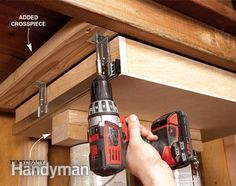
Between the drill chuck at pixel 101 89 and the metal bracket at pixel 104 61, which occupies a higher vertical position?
the metal bracket at pixel 104 61

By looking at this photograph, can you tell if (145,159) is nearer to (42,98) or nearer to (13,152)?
(42,98)

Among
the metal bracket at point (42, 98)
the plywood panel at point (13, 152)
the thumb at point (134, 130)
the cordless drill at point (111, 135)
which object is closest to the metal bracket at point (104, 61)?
the cordless drill at point (111, 135)

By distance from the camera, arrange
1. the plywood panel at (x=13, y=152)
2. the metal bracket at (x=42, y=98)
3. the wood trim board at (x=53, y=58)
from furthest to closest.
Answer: the plywood panel at (x=13, y=152) < the metal bracket at (x=42, y=98) < the wood trim board at (x=53, y=58)

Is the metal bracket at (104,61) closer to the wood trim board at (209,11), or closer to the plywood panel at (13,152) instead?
the wood trim board at (209,11)

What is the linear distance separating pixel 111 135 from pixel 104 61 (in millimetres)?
175

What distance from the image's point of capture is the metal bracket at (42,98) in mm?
938

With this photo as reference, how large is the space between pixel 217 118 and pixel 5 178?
759mm

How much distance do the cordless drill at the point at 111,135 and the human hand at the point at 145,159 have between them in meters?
0.02

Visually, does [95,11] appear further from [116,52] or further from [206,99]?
[206,99]

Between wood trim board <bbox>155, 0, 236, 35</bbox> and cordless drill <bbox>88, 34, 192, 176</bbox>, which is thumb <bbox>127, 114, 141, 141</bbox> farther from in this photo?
wood trim board <bbox>155, 0, 236, 35</bbox>

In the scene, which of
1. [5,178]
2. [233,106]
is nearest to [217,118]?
[233,106]

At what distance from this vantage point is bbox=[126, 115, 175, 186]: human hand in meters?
0.76

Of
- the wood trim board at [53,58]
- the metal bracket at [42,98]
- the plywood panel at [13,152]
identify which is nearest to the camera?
the wood trim board at [53,58]

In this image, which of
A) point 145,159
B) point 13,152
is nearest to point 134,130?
point 145,159
